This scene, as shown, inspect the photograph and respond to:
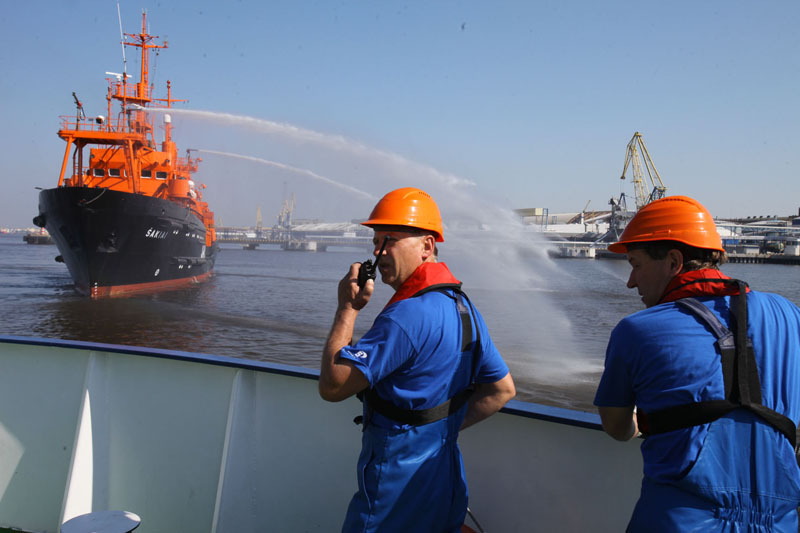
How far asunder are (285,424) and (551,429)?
1423 millimetres

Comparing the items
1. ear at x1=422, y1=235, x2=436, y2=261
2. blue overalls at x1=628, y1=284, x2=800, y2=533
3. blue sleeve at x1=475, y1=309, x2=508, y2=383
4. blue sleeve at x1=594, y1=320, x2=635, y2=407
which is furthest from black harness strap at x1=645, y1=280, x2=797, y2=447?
ear at x1=422, y1=235, x2=436, y2=261

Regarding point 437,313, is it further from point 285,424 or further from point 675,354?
point 285,424

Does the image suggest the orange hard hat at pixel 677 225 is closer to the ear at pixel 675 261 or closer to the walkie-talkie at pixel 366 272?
the ear at pixel 675 261

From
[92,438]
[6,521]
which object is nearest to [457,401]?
[92,438]

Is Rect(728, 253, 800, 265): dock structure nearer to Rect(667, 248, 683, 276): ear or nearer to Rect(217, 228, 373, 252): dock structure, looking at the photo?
Rect(217, 228, 373, 252): dock structure

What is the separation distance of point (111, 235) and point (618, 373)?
23.6 metres

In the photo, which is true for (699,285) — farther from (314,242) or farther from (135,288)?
(314,242)

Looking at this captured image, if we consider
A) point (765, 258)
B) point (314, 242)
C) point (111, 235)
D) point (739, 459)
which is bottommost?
point (765, 258)

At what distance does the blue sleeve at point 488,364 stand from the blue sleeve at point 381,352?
1.28 feet

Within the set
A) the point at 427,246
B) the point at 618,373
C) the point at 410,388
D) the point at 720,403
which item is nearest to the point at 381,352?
the point at 410,388

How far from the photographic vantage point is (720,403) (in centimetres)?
142

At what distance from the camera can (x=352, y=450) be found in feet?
8.90

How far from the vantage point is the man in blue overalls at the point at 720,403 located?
143 centimetres

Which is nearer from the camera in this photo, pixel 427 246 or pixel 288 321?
pixel 427 246
